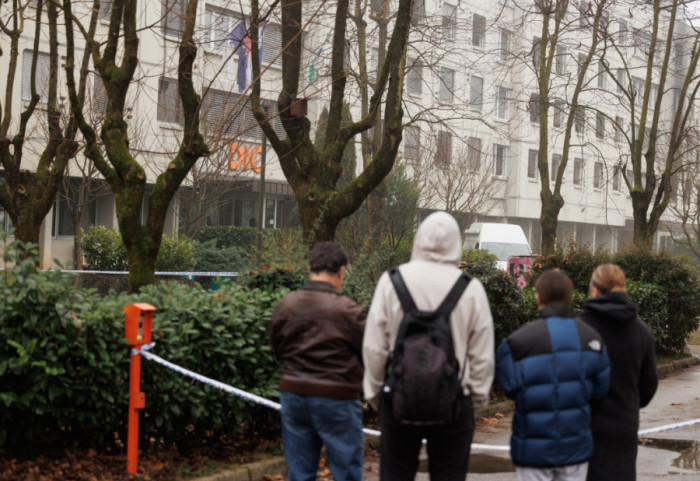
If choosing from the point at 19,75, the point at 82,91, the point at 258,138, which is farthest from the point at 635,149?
the point at 19,75

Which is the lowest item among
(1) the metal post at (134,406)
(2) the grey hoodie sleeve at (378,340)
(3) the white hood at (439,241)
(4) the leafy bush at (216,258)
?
(1) the metal post at (134,406)

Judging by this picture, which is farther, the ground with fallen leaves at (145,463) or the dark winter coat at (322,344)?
the ground with fallen leaves at (145,463)

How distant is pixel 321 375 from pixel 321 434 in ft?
1.08

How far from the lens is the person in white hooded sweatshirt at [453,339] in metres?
4.21

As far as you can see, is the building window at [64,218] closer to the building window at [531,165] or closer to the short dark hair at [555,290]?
the building window at [531,165]

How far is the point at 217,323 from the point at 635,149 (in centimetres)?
1746

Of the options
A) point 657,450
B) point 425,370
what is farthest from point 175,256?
point 425,370

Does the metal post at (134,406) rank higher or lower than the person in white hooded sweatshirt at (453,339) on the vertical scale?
lower

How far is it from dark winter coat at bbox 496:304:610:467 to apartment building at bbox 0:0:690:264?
11477 mm

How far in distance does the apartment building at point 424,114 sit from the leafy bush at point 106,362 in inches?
350

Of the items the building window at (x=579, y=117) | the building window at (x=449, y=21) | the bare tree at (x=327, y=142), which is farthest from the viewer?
the building window at (x=579, y=117)

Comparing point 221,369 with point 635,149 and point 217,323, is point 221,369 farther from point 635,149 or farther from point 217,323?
point 635,149

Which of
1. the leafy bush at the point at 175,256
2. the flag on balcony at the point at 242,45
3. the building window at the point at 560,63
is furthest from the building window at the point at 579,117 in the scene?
the leafy bush at the point at 175,256

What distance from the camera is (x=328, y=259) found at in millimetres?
5039
